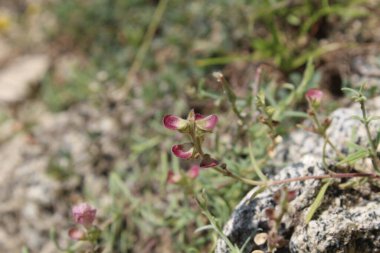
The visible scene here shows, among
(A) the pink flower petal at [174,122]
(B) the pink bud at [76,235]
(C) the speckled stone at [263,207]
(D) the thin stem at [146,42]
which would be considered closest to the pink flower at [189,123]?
(A) the pink flower petal at [174,122]

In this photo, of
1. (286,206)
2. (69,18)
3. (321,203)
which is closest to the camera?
(286,206)

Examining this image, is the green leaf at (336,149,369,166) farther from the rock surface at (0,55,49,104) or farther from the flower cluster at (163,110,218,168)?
the rock surface at (0,55,49,104)

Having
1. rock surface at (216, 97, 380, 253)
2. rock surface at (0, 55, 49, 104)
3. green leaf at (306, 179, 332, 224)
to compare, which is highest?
green leaf at (306, 179, 332, 224)

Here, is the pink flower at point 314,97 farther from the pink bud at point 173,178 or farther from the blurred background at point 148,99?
the pink bud at point 173,178

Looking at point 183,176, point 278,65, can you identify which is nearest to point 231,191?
point 183,176

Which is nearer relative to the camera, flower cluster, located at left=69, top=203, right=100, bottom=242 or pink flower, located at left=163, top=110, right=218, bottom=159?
pink flower, located at left=163, top=110, right=218, bottom=159

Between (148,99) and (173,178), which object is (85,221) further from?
(148,99)

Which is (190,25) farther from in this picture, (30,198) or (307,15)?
(30,198)

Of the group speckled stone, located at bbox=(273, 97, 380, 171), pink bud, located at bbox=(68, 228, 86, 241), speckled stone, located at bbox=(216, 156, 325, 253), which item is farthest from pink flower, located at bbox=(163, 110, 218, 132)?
pink bud, located at bbox=(68, 228, 86, 241)
